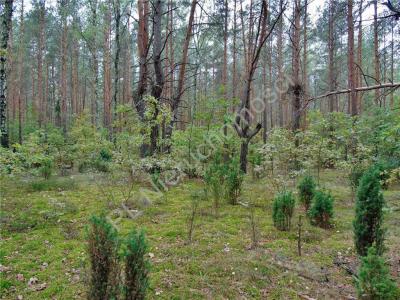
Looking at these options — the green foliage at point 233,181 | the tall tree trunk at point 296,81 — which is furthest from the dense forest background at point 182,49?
the green foliage at point 233,181

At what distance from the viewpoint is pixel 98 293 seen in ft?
8.20

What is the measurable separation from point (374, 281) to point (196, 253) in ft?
6.79

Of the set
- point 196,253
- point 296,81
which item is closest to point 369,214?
point 196,253

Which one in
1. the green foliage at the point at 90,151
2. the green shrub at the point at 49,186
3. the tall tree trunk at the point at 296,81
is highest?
the tall tree trunk at the point at 296,81

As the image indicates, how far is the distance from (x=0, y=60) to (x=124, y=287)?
855 cm

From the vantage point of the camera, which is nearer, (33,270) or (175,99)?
(33,270)

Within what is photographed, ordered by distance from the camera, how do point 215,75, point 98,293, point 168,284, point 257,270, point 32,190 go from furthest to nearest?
1. point 215,75
2. point 32,190
3. point 257,270
4. point 168,284
5. point 98,293

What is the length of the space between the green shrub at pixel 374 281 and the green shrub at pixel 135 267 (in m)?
1.77

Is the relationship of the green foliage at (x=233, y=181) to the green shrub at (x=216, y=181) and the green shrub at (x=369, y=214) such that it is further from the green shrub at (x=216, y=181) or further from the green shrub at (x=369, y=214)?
the green shrub at (x=369, y=214)

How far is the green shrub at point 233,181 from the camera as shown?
604 cm

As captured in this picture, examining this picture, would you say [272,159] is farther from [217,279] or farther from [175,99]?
[217,279]

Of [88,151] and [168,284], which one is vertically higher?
[88,151]

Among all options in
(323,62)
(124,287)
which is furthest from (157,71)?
(323,62)

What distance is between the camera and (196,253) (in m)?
A: 3.99
